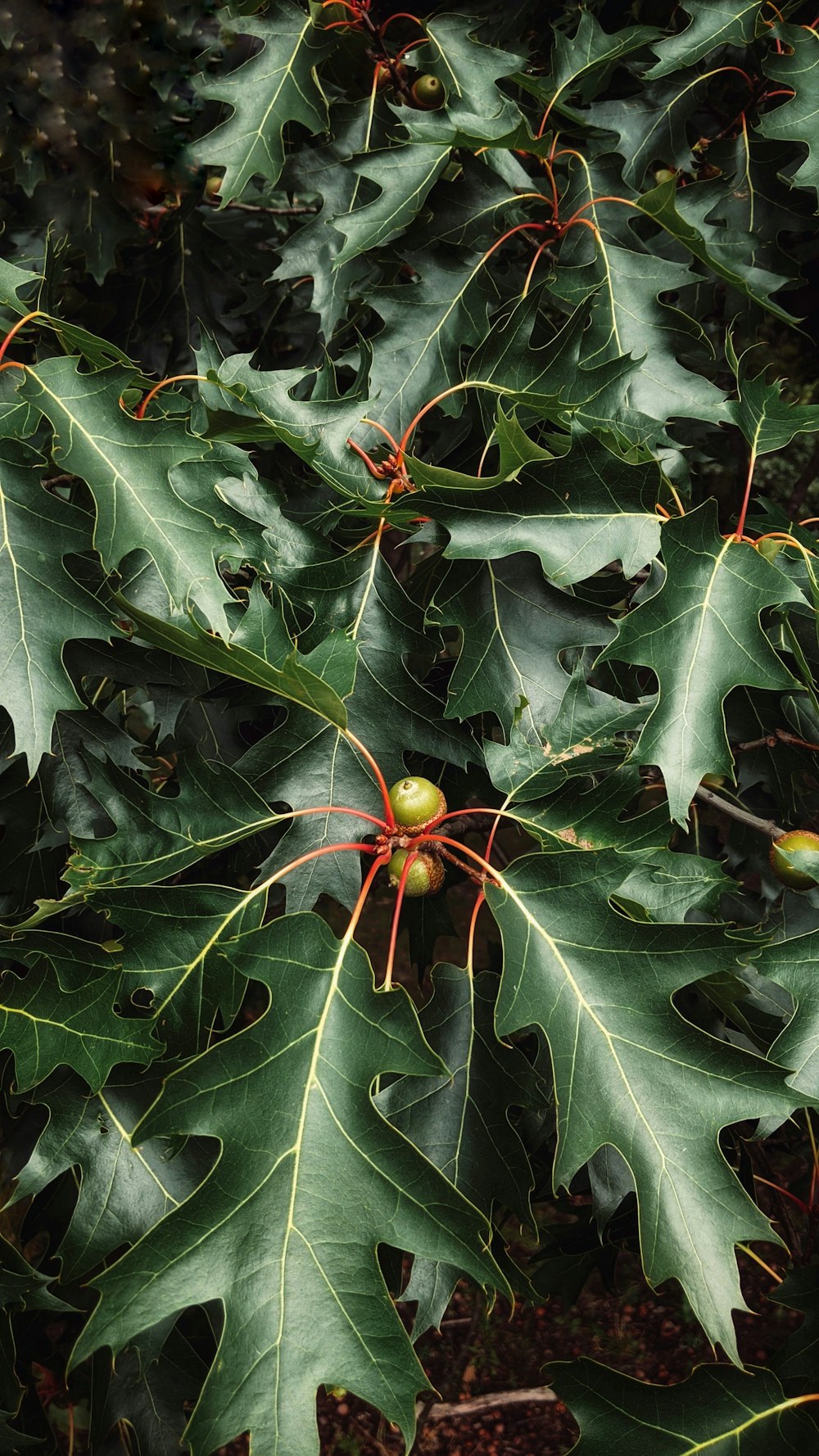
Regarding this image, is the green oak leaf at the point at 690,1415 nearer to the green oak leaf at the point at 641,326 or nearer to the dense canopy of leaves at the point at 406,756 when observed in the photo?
the dense canopy of leaves at the point at 406,756

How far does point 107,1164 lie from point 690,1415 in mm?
699

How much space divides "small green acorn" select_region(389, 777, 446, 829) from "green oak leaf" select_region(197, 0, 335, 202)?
0.99m

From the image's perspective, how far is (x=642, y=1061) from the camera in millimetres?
921

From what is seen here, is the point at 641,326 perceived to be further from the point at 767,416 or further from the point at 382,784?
the point at 382,784

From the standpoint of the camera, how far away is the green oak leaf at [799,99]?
147 cm

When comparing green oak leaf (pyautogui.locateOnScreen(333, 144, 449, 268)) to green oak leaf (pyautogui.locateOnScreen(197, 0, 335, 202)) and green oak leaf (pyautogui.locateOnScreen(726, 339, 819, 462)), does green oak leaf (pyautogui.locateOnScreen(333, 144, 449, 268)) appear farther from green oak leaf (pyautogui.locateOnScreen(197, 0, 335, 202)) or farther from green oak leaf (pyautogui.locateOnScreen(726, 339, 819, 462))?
green oak leaf (pyautogui.locateOnScreen(726, 339, 819, 462))

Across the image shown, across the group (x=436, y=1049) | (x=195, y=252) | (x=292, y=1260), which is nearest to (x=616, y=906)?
(x=436, y=1049)

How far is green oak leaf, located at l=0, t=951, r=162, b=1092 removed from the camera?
1.04m

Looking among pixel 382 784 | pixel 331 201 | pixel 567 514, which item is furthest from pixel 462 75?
pixel 382 784

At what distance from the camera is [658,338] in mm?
1456

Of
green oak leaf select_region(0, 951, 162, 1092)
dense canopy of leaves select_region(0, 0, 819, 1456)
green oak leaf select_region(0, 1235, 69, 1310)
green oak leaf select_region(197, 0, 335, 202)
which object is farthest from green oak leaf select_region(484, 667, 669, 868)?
green oak leaf select_region(197, 0, 335, 202)

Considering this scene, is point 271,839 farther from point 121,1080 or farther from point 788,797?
point 788,797

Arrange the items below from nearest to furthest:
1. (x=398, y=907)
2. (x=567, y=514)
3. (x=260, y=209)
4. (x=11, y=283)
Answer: (x=398, y=907)
(x=567, y=514)
(x=11, y=283)
(x=260, y=209)

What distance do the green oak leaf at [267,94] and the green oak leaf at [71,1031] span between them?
1.16 meters
